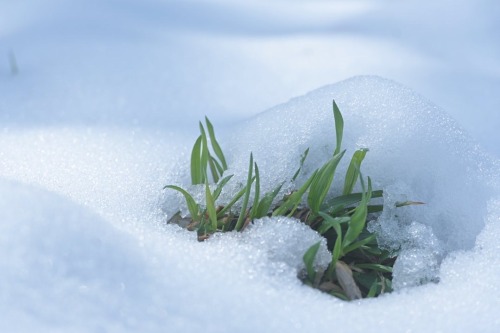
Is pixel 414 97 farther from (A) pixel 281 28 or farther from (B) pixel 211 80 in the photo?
(A) pixel 281 28

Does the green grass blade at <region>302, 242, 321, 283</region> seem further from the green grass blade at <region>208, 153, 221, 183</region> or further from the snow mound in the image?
the green grass blade at <region>208, 153, 221, 183</region>

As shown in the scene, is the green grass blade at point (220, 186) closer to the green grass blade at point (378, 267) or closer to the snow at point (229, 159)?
the snow at point (229, 159)

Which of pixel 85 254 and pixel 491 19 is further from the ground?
pixel 491 19

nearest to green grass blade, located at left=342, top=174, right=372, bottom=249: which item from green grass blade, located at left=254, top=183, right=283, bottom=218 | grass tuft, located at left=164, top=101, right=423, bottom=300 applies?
grass tuft, located at left=164, top=101, right=423, bottom=300

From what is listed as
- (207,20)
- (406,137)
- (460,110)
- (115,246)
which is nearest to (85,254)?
(115,246)

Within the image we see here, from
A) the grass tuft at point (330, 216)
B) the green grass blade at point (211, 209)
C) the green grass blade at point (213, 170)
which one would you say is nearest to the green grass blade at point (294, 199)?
the grass tuft at point (330, 216)

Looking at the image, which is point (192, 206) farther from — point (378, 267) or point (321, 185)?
point (378, 267)
